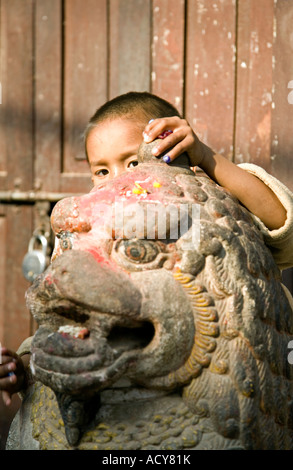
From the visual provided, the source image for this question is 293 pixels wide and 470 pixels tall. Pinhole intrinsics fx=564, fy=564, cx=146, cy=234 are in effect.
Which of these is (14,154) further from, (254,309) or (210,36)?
(254,309)

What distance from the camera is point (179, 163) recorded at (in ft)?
3.93

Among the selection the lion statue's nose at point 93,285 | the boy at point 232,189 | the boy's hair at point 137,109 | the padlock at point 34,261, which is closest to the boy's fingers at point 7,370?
the boy at point 232,189

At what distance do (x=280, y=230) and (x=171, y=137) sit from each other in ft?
1.11

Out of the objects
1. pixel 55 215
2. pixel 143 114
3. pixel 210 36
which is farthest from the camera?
pixel 210 36

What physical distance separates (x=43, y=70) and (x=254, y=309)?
172 cm

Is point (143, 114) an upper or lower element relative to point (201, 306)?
upper

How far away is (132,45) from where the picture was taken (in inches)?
89.8

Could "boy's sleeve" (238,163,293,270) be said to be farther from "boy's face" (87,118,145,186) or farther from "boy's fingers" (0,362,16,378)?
"boy's fingers" (0,362,16,378)

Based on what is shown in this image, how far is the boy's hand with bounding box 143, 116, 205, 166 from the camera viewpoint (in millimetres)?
1164

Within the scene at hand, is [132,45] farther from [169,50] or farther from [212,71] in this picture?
[212,71]

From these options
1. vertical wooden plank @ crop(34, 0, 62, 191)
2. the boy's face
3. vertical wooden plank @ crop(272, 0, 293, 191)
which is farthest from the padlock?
vertical wooden plank @ crop(272, 0, 293, 191)

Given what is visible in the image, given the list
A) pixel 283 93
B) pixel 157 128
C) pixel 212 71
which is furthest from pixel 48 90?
pixel 157 128

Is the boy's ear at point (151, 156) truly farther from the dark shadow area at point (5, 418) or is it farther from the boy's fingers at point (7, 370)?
the dark shadow area at point (5, 418)

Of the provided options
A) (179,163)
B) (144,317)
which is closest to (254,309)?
(144,317)
